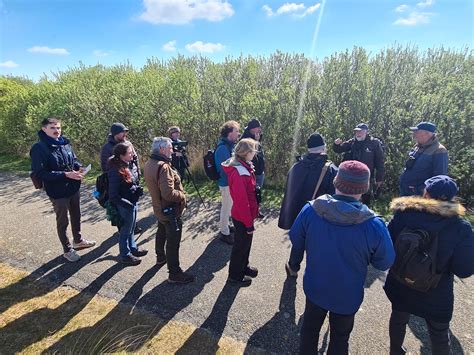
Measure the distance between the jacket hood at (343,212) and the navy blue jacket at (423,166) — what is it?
2647mm

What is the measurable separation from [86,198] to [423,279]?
7.72 m

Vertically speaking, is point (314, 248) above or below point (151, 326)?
above

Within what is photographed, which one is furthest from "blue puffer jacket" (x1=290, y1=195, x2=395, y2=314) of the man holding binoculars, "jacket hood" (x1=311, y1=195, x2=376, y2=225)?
the man holding binoculars

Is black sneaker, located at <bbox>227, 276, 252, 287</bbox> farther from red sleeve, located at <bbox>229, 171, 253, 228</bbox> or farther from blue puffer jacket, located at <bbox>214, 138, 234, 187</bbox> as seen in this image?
blue puffer jacket, located at <bbox>214, 138, 234, 187</bbox>

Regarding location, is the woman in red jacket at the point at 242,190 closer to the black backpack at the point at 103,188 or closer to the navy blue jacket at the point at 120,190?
the navy blue jacket at the point at 120,190

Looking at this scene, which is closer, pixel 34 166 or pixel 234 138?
pixel 34 166

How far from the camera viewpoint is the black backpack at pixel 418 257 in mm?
2250

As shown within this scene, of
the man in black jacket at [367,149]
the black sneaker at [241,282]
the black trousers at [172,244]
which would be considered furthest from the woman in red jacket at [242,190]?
the man in black jacket at [367,149]

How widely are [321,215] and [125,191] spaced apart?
2921mm

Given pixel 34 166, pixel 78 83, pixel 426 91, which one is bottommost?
pixel 34 166

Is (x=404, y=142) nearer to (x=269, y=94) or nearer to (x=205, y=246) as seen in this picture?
(x=269, y=94)

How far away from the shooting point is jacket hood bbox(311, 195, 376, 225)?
211 cm

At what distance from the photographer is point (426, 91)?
7367 millimetres

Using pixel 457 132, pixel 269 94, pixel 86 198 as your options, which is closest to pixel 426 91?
pixel 457 132
